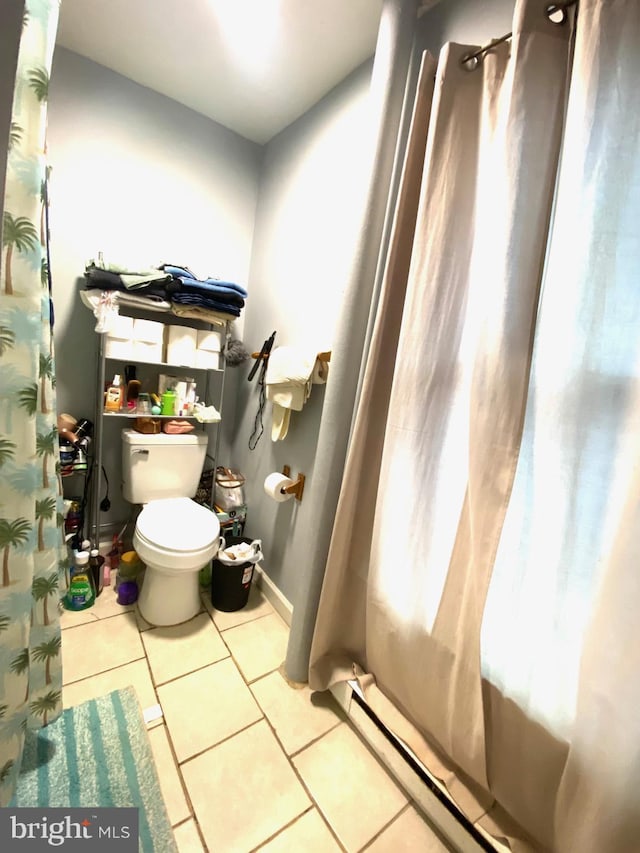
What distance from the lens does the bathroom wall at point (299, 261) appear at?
1.45 m

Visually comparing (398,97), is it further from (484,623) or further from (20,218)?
(484,623)

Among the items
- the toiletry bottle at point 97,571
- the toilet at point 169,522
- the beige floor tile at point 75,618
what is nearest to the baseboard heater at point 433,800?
the toilet at point 169,522

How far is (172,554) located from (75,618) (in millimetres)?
670

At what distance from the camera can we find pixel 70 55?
1.55m

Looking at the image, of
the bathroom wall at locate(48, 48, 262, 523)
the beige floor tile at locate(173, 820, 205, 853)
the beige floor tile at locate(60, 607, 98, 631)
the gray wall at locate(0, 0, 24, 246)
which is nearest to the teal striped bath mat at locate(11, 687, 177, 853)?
the beige floor tile at locate(173, 820, 205, 853)

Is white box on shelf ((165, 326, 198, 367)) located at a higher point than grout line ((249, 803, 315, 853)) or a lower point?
higher

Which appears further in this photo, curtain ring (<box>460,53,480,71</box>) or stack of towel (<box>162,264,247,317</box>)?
stack of towel (<box>162,264,247,317</box>)

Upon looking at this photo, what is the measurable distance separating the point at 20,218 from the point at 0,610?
3.17ft

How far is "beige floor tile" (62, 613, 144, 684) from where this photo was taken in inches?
52.1

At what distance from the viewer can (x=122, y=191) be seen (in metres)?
1.75

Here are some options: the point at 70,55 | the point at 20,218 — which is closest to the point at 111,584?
the point at 20,218

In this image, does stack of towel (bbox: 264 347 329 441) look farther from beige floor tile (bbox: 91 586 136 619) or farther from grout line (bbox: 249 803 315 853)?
grout line (bbox: 249 803 315 853)

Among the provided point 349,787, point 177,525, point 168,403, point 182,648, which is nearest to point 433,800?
point 349,787

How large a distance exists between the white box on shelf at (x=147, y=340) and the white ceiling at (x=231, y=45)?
123 centimetres
